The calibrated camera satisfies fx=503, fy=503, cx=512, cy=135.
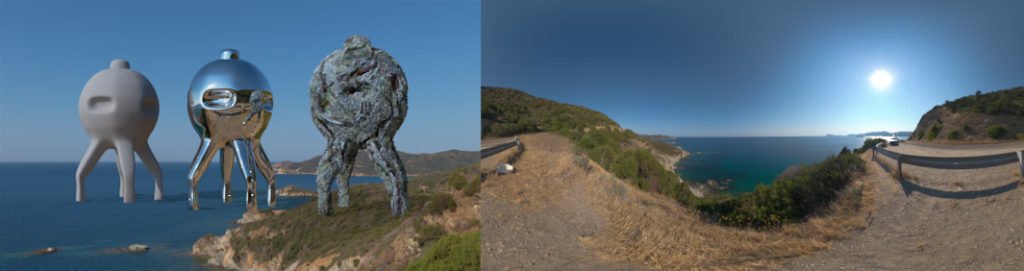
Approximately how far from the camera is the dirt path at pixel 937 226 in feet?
13.0

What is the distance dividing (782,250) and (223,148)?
15.5 feet

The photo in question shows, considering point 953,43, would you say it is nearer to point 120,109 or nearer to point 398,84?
point 398,84

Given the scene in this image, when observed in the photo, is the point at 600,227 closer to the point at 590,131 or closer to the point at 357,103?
the point at 590,131

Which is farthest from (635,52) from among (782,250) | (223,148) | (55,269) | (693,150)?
(55,269)

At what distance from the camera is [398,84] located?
12.2 ft

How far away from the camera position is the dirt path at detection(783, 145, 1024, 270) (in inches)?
156

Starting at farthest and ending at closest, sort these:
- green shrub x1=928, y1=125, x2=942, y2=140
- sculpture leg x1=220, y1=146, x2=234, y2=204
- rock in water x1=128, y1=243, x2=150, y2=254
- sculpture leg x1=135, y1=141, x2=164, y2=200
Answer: rock in water x1=128, y1=243, x2=150, y2=254 < green shrub x1=928, y1=125, x2=942, y2=140 < sculpture leg x1=135, y1=141, x2=164, y2=200 < sculpture leg x1=220, y1=146, x2=234, y2=204

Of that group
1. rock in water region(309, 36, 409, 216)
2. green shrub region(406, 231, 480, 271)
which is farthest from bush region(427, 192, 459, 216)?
rock in water region(309, 36, 409, 216)

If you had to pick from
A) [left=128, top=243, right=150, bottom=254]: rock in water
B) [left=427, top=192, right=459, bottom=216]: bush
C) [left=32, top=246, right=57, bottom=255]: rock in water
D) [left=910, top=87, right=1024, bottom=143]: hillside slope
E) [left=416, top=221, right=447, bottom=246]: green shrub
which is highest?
[left=910, top=87, right=1024, bottom=143]: hillside slope

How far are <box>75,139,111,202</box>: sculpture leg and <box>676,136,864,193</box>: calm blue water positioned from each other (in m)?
5.11

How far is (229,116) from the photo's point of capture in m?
3.69

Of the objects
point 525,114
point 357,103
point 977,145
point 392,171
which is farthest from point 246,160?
point 977,145

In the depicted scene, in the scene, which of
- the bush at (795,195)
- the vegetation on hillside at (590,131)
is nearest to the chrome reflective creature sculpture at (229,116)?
the vegetation on hillside at (590,131)

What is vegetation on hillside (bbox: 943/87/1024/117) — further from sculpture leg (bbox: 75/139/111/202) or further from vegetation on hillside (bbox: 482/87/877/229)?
sculpture leg (bbox: 75/139/111/202)
